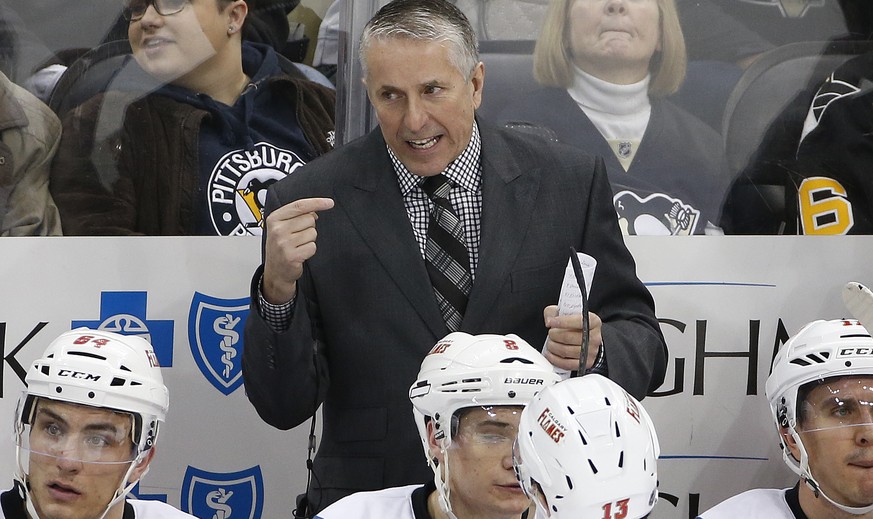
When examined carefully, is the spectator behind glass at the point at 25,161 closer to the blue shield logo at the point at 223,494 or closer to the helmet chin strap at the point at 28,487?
the blue shield logo at the point at 223,494

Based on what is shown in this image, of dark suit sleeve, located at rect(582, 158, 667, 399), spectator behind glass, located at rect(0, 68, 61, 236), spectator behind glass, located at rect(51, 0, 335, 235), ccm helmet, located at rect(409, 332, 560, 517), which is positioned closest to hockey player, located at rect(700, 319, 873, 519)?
dark suit sleeve, located at rect(582, 158, 667, 399)

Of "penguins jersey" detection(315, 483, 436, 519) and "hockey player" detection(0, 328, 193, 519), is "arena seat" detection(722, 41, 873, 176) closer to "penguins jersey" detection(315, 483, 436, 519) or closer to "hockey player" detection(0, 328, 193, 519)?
"penguins jersey" detection(315, 483, 436, 519)

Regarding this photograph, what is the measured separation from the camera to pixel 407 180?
3.11 m

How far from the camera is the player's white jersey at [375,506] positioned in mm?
2746

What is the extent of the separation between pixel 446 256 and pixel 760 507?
99 cm

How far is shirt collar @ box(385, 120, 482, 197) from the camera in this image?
309cm

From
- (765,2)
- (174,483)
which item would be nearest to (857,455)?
(765,2)

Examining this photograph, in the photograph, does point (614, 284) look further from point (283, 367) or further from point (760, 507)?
point (283, 367)

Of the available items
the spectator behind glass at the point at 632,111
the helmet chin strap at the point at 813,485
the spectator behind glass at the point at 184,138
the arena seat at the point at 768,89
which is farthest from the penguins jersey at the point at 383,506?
the arena seat at the point at 768,89

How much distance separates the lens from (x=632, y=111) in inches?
155

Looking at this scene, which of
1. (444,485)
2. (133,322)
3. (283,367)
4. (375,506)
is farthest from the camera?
(133,322)

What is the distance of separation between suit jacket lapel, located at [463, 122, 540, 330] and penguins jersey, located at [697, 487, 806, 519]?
0.75m

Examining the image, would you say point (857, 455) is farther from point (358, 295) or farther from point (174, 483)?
point (174, 483)

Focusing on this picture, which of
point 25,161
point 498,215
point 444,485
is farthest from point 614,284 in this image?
point 25,161
